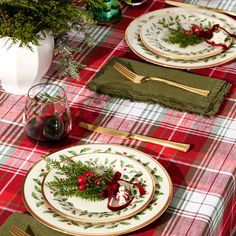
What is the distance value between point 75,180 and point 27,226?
5.9 inches

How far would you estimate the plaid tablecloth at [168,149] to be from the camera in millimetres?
1506

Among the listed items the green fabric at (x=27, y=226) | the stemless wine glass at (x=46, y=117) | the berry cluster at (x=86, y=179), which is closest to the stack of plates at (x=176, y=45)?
the stemless wine glass at (x=46, y=117)

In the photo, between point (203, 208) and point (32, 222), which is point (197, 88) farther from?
point (32, 222)

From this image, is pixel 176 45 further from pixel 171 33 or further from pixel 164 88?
pixel 164 88

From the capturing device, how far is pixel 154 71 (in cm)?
194

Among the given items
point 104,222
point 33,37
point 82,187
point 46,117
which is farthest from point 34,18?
point 104,222

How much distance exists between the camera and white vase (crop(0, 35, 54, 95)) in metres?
1.75

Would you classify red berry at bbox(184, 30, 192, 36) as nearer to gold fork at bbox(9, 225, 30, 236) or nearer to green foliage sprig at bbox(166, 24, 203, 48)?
green foliage sprig at bbox(166, 24, 203, 48)

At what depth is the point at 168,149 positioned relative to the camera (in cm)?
169

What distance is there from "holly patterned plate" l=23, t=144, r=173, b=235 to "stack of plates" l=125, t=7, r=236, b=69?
0.43 meters

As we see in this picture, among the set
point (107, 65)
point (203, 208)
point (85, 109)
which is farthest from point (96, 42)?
point (203, 208)

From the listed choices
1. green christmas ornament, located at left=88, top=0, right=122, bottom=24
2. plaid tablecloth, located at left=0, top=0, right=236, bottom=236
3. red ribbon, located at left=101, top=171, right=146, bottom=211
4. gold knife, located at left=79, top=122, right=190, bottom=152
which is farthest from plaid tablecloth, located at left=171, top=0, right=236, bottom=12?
red ribbon, located at left=101, top=171, right=146, bottom=211

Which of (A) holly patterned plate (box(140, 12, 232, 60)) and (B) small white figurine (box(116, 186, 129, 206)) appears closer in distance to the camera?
(B) small white figurine (box(116, 186, 129, 206))

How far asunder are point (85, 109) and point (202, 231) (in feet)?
1.68
